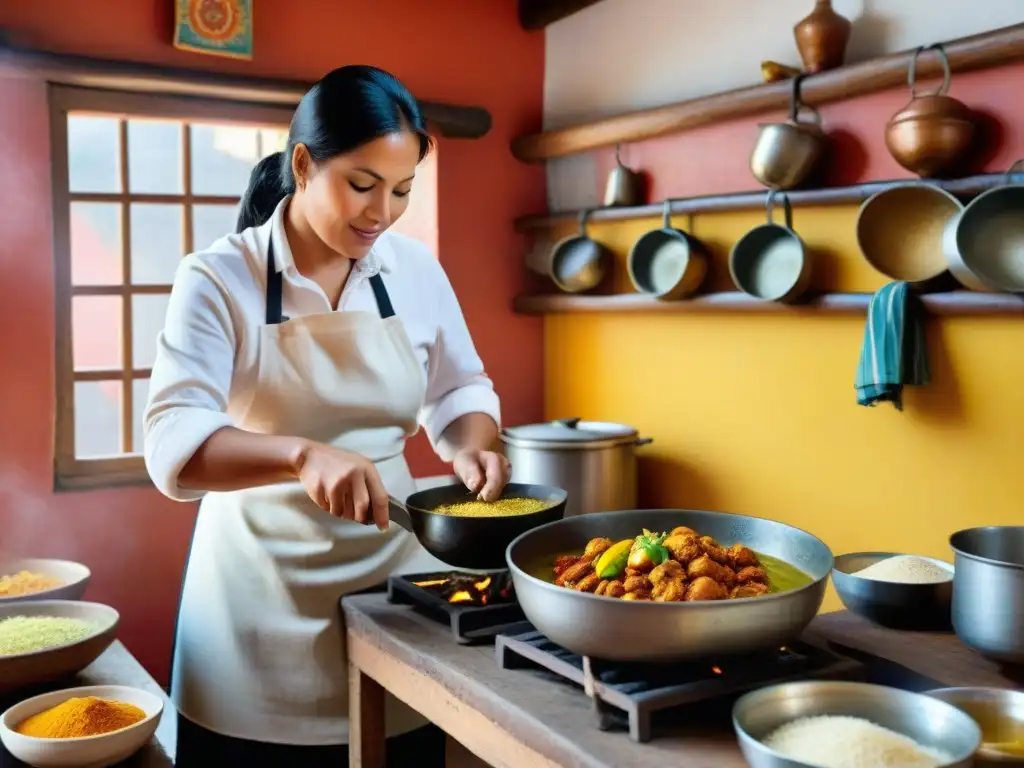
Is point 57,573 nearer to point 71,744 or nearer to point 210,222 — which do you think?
point 71,744

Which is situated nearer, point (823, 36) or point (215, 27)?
point (823, 36)

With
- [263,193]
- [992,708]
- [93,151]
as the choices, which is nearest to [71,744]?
[263,193]

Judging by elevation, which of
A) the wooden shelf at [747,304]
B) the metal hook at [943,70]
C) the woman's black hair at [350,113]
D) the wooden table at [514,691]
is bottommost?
the wooden table at [514,691]

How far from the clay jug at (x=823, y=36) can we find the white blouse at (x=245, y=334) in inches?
56.1

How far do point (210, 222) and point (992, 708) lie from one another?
11.4ft

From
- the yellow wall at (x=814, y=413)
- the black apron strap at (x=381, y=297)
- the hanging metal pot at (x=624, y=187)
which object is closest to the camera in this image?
the black apron strap at (x=381, y=297)

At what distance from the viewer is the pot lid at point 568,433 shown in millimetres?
3266

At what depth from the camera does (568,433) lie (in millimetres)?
3307

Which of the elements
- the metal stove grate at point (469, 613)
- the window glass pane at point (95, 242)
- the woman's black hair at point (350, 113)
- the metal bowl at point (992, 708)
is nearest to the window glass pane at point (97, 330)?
the window glass pane at point (95, 242)

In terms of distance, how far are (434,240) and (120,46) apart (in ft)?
4.38

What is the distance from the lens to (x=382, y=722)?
1742 millimetres

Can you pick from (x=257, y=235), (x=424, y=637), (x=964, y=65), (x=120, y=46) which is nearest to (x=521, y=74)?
(x=120, y=46)

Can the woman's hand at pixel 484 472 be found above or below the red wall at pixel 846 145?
below

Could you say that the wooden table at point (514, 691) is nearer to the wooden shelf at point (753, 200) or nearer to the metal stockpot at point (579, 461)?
the wooden shelf at point (753, 200)
